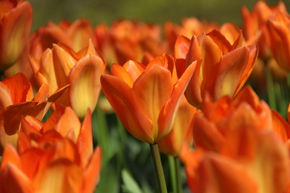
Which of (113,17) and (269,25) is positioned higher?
(269,25)

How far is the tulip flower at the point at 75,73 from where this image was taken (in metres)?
1.17

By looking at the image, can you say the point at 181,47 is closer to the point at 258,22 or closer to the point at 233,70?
the point at 233,70

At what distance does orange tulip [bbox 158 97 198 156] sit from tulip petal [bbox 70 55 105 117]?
15 cm

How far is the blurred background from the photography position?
714 centimetres

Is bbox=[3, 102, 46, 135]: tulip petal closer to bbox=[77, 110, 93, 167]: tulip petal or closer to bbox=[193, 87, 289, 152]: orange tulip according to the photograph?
bbox=[77, 110, 93, 167]: tulip petal

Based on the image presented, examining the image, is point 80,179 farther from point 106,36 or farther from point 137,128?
point 106,36

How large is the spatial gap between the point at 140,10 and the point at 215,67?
655 centimetres

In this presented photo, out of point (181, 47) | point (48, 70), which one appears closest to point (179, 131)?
point (181, 47)

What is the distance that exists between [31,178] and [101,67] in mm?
455

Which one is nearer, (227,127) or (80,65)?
(227,127)

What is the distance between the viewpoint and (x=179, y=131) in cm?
126

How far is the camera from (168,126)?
1.05 m

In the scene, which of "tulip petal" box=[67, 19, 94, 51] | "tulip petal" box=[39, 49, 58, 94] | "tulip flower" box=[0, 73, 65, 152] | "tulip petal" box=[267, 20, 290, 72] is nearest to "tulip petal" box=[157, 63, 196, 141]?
"tulip flower" box=[0, 73, 65, 152]

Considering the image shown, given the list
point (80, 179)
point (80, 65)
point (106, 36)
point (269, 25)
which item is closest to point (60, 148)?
point (80, 179)
